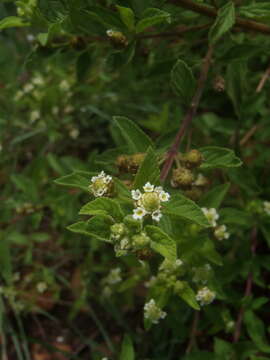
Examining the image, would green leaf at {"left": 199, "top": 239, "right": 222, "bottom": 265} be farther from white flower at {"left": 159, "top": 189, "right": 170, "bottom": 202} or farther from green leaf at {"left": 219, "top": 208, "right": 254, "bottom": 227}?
white flower at {"left": 159, "top": 189, "right": 170, "bottom": 202}

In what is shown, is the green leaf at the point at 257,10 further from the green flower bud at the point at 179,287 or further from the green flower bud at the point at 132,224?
the green flower bud at the point at 179,287

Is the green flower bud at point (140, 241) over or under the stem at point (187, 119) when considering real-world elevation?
over

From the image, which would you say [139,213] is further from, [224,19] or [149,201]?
[224,19]

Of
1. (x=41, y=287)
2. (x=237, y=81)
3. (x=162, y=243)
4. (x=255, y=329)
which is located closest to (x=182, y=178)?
(x=162, y=243)

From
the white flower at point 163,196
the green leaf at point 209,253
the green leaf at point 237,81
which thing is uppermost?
the white flower at point 163,196

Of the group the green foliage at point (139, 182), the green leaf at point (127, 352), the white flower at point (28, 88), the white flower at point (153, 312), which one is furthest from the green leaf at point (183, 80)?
the white flower at point (28, 88)

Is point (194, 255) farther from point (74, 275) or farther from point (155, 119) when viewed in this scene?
point (74, 275)

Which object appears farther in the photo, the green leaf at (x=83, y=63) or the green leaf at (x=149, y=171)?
the green leaf at (x=83, y=63)
